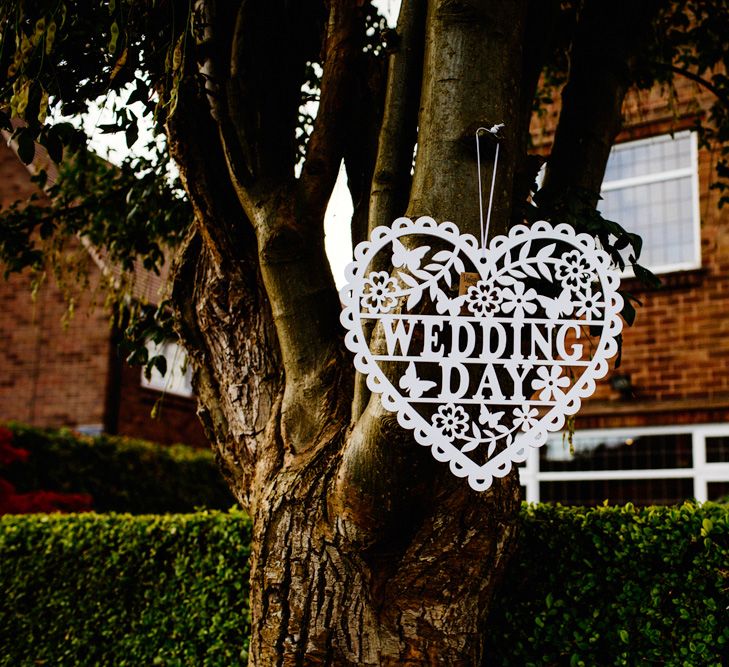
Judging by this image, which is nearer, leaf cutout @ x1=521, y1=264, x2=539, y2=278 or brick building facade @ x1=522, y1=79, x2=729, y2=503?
leaf cutout @ x1=521, y1=264, x2=539, y2=278

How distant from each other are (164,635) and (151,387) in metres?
10.1

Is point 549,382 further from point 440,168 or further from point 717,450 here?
point 717,450

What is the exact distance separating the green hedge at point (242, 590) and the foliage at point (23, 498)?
2.73 meters

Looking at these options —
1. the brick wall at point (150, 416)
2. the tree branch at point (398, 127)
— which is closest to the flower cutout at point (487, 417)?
the tree branch at point (398, 127)

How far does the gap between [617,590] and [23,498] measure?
708cm

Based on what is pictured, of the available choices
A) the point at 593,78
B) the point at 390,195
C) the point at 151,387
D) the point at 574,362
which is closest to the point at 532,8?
the point at 593,78

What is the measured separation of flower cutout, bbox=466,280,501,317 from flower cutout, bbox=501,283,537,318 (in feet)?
0.09

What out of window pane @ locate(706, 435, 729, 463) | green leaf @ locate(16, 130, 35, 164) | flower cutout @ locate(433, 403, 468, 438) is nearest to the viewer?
flower cutout @ locate(433, 403, 468, 438)

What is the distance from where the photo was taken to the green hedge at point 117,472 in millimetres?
10828

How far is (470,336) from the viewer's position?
2.92 metres

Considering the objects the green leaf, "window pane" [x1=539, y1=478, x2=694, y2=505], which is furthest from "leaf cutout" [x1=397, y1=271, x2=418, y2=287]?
"window pane" [x1=539, y1=478, x2=694, y2=505]

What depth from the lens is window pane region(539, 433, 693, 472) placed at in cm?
955

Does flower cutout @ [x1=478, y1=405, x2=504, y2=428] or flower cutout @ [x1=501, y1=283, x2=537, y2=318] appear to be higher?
flower cutout @ [x1=501, y1=283, x2=537, y2=318]

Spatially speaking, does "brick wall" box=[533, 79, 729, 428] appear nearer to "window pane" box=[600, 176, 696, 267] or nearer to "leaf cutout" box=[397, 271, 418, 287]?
"window pane" box=[600, 176, 696, 267]
